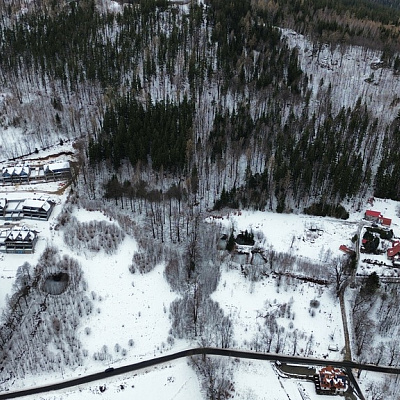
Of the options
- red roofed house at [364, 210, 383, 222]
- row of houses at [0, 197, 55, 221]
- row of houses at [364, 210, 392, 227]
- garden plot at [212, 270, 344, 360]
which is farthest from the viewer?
red roofed house at [364, 210, 383, 222]

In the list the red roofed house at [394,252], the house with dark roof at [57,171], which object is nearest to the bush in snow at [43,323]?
the house with dark roof at [57,171]

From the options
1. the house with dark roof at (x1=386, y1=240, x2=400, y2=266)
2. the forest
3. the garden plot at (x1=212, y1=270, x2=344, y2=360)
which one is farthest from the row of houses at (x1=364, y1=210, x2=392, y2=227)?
the garden plot at (x1=212, y1=270, x2=344, y2=360)

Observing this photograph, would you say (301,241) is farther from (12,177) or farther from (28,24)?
(28,24)

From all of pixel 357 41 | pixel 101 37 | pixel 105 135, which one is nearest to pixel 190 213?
pixel 105 135

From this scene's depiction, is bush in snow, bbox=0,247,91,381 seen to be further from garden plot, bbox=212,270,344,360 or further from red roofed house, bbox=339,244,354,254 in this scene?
red roofed house, bbox=339,244,354,254

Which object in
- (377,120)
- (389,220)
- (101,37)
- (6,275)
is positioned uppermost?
(101,37)
